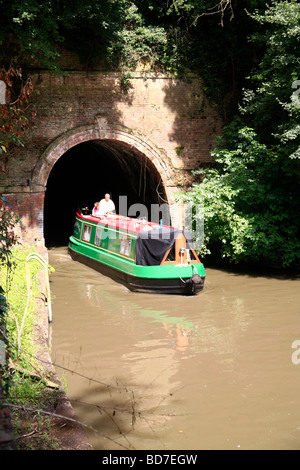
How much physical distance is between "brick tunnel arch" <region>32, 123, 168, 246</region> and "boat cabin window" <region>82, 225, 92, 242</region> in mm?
1597

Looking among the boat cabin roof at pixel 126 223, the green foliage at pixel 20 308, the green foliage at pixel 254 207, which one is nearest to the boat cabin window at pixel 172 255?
the boat cabin roof at pixel 126 223

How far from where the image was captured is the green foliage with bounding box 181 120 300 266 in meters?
11.4

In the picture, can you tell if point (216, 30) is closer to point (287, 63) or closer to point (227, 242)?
point (287, 63)

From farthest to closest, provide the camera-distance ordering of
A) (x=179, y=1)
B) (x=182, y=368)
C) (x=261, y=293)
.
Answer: (x=179, y=1) → (x=261, y=293) → (x=182, y=368)

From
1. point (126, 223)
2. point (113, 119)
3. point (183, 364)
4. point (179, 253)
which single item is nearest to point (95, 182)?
point (113, 119)

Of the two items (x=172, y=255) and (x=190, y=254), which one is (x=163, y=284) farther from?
(x=190, y=254)

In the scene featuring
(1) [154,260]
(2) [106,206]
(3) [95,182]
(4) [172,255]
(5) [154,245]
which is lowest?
(1) [154,260]

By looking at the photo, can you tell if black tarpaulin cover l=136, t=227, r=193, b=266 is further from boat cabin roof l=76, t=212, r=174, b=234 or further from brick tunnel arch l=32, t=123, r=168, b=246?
brick tunnel arch l=32, t=123, r=168, b=246

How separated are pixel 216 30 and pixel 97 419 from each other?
39.7ft

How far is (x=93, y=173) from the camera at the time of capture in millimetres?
21375

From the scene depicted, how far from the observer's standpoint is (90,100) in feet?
43.5

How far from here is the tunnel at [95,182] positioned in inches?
595

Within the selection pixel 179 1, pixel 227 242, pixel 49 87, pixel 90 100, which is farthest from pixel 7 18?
pixel 227 242

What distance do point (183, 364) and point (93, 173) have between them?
15833 millimetres
